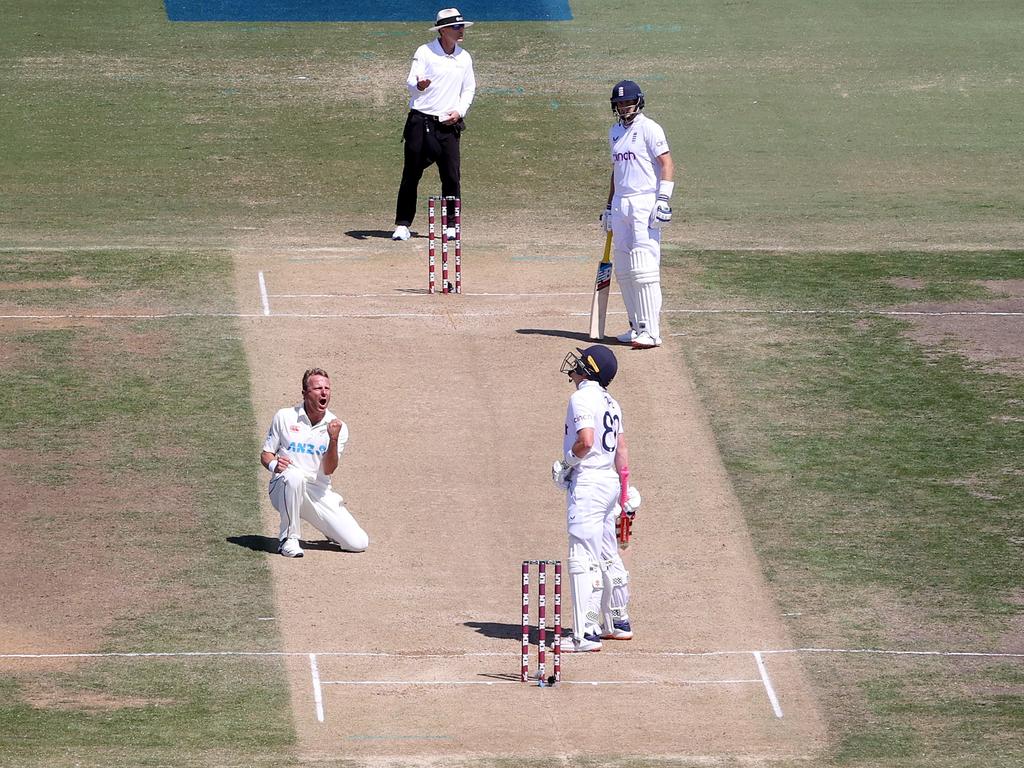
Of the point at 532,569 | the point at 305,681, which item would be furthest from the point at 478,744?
the point at 532,569

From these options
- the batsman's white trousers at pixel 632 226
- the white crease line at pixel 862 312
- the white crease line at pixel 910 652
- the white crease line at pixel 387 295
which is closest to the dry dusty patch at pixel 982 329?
the white crease line at pixel 862 312

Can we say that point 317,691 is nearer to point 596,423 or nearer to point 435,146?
point 596,423

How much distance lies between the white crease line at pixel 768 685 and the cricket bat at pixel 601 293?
254 inches

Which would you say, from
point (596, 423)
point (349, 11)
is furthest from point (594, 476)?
point (349, 11)

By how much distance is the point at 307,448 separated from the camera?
15047mm

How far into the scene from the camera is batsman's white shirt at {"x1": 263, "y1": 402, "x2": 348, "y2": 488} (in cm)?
1498

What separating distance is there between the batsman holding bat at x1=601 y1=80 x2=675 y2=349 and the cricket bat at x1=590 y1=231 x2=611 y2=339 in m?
0.10

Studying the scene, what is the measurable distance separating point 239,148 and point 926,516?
577 inches

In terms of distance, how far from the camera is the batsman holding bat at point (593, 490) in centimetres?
1353

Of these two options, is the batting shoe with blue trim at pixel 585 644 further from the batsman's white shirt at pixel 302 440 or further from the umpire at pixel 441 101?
the umpire at pixel 441 101

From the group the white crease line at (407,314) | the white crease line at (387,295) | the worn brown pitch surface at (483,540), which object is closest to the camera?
the worn brown pitch surface at (483,540)

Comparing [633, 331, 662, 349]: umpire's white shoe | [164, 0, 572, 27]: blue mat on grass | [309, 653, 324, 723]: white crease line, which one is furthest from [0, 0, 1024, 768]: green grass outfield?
[633, 331, 662, 349]: umpire's white shoe

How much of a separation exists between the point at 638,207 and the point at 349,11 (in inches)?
654

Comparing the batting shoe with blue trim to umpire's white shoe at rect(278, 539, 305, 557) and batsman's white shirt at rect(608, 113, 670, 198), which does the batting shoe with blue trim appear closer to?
umpire's white shoe at rect(278, 539, 305, 557)
